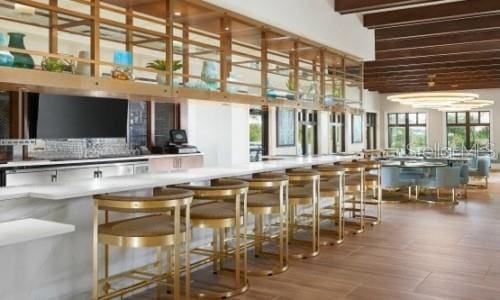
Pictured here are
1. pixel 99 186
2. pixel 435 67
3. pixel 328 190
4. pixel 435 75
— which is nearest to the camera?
pixel 99 186

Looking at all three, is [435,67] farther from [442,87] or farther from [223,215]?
[223,215]

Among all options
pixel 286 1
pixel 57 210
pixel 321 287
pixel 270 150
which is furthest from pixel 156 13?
pixel 270 150

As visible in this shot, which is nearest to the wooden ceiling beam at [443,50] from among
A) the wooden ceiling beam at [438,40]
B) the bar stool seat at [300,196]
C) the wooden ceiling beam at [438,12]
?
the wooden ceiling beam at [438,40]

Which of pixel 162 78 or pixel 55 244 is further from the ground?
pixel 162 78

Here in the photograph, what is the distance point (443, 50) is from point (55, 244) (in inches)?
307

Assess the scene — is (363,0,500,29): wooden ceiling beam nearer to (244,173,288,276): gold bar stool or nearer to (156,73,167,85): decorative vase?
(244,173,288,276): gold bar stool

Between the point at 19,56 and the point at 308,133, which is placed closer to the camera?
the point at 19,56

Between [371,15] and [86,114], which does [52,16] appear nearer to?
[86,114]

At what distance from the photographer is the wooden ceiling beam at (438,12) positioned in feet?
19.6

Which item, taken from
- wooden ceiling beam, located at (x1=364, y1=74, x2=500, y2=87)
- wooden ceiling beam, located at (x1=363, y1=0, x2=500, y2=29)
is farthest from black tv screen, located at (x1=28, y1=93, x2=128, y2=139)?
wooden ceiling beam, located at (x1=364, y1=74, x2=500, y2=87)

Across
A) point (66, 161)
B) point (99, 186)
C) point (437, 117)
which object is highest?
point (437, 117)

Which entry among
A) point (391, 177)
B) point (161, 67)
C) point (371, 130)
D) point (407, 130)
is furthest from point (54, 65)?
point (407, 130)

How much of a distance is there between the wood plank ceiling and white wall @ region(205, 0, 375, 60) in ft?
0.75

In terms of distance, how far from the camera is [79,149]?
7.50 metres
